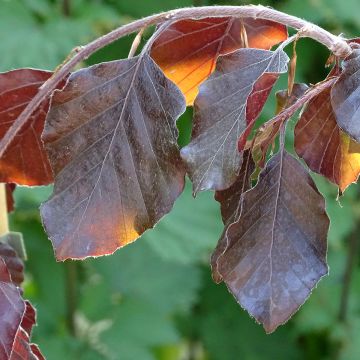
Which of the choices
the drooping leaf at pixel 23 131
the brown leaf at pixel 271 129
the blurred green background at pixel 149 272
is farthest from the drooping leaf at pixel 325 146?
the blurred green background at pixel 149 272

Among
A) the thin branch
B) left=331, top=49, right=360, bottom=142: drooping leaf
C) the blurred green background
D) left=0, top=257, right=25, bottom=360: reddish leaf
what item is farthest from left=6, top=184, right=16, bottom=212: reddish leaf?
the blurred green background

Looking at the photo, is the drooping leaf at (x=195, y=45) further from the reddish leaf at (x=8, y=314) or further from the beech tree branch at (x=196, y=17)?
the reddish leaf at (x=8, y=314)

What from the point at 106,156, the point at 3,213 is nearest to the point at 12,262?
the point at 3,213

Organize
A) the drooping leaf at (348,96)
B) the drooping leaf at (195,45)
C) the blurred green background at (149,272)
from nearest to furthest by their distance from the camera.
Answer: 1. the drooping leaf at (348,96)
2. the drooping leaf at (195,45)
3. the blurred green background at (149,272)

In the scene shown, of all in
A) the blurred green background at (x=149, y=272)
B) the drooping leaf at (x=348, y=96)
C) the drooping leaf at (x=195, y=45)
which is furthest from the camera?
the blurred green background at (x=149, y=272)

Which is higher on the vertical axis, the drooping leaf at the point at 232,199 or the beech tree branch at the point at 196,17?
the beech tree branch at the point at 196,17

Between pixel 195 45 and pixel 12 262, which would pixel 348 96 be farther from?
pixel 12 262
